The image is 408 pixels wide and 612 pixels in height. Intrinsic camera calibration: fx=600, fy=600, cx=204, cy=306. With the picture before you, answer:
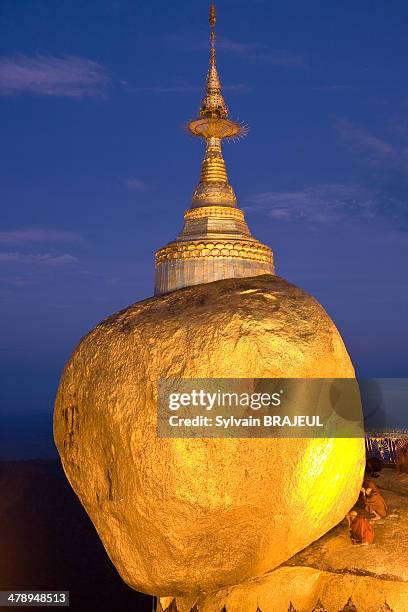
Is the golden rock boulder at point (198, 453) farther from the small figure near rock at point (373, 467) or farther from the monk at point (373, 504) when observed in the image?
the small figure near rock at point (373, 467)

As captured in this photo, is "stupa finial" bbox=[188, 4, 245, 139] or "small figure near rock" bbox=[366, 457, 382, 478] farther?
"stupa finial" bbox=[188, 4, 245, 139]

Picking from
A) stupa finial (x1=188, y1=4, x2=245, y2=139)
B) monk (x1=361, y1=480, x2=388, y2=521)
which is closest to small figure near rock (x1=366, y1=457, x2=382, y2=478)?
monk (x1=361, y1=480, x2=388, y2=521)

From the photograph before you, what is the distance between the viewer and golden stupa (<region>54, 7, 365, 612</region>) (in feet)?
13.7

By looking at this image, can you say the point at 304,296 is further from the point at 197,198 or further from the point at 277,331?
the point at 197,198

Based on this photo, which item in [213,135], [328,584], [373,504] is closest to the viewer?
[328,584]

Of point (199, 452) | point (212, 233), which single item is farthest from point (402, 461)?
point (212, 233)

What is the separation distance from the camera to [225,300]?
15.2 ft

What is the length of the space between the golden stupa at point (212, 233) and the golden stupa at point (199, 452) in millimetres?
9063

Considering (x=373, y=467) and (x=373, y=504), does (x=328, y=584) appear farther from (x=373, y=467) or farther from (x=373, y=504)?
(x=373, y=467)

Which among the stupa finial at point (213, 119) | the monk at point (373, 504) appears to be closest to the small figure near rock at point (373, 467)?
the monk at point (373, 504)

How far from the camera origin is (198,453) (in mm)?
4148

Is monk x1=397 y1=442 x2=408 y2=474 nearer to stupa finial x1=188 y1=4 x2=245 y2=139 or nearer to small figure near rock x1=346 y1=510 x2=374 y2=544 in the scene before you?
small figure near rock x1=346 y1=510 x2=374 y2=544

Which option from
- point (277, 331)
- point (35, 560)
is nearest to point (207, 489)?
point (277, 331)

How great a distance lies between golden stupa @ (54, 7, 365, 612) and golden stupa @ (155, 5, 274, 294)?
29.7 feet
